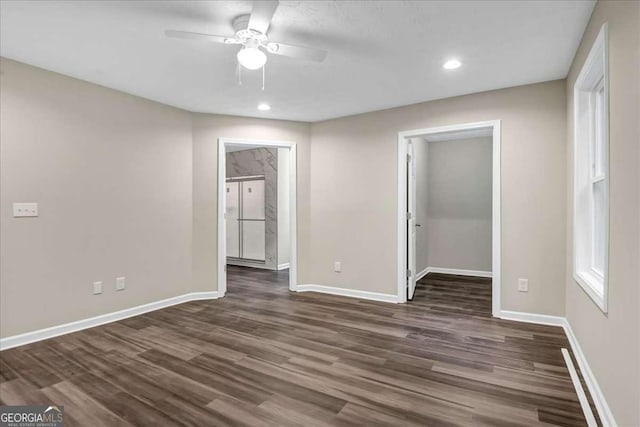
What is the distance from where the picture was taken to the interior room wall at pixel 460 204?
6031mm

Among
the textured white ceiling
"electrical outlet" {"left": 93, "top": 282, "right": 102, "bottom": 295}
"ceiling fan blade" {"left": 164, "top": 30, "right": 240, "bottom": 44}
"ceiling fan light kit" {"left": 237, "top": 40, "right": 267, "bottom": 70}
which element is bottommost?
"electrical outlet" {"left": 93, "top": 282, "right": 102, "bottom": 295}

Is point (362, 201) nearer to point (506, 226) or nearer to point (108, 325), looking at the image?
point (506, 226)

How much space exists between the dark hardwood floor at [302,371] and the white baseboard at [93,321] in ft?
0.36

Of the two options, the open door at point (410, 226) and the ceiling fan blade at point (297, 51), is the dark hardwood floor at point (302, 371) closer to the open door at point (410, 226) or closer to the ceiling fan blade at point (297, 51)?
the open door at point (410, 226)

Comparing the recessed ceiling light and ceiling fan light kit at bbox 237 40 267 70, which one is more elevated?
the recessed ceiling light

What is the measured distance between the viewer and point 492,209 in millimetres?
4055

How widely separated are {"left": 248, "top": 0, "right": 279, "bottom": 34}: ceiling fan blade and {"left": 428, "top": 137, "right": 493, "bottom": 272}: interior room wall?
16.6 feet

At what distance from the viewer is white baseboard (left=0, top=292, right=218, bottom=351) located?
2.88 metres

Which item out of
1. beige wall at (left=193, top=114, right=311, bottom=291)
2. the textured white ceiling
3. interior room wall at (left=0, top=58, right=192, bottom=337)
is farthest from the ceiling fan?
beige wall at (left=193, top=114, right=311, bottom=291)

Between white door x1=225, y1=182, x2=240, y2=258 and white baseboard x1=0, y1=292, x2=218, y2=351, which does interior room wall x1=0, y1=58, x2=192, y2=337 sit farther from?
white door x1=225, y1=182, x2=240, y2=258

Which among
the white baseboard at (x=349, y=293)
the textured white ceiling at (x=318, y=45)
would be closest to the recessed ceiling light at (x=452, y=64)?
the textured white ceiling at (x=318, y=45)

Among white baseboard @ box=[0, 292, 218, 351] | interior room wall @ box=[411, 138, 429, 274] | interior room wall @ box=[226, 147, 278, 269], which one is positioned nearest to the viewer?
white baseboard @ box=[0, 292, 218, 351]

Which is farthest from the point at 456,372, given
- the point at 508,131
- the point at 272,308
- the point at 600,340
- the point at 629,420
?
the point at 508,131

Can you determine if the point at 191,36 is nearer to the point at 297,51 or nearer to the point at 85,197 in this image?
the point at 297,51
